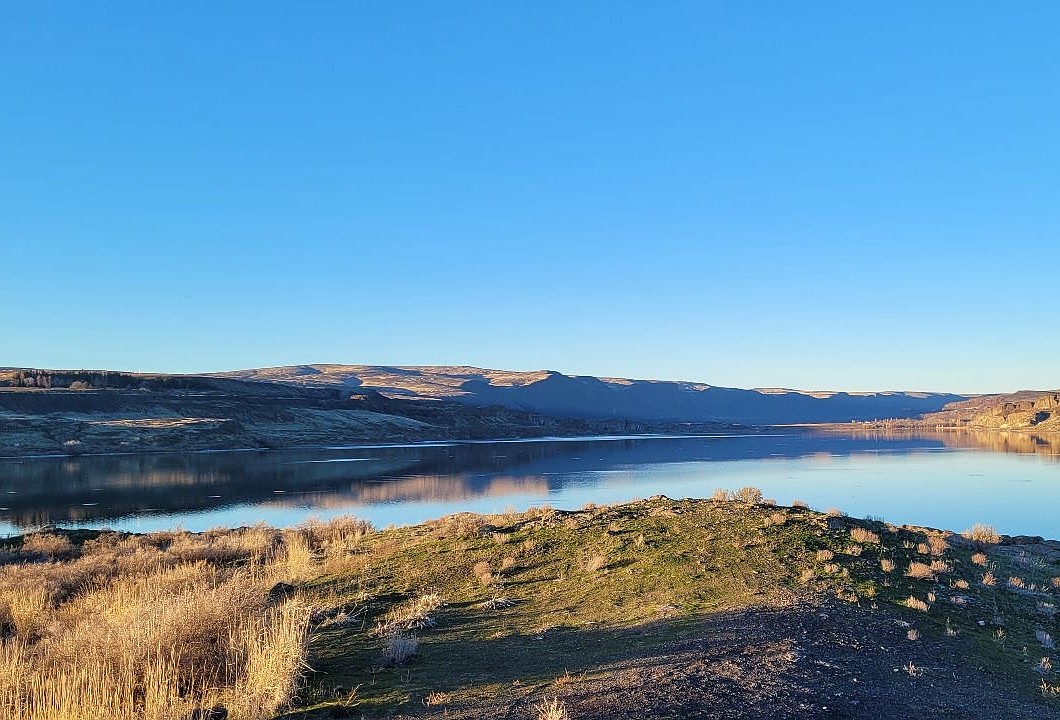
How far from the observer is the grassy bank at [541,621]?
685cm

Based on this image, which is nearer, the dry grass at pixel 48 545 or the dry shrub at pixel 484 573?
the dry shrub at pixel 484 573

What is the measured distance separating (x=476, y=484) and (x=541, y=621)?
37425 mm

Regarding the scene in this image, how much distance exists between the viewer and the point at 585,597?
10.8m

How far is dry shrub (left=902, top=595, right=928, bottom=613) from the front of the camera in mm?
9922

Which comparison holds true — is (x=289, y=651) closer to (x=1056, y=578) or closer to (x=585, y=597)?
(x=585, y=597)

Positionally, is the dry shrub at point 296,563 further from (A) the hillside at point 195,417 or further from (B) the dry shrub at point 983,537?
(A) the hillside at point 195,417

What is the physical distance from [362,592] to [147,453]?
2569 inches

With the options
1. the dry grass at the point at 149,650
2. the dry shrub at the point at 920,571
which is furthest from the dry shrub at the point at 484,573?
the dry shrub at the point at 920,571

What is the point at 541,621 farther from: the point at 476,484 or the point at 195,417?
the point at 195,417

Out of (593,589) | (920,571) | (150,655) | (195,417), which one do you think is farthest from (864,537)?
(195,417)

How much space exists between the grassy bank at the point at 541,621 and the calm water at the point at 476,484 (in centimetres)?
1089

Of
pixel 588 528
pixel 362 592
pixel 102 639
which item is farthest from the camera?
pixel 588 528

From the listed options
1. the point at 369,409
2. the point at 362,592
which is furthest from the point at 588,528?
the point at 369,409

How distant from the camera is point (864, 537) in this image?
13117 mm
